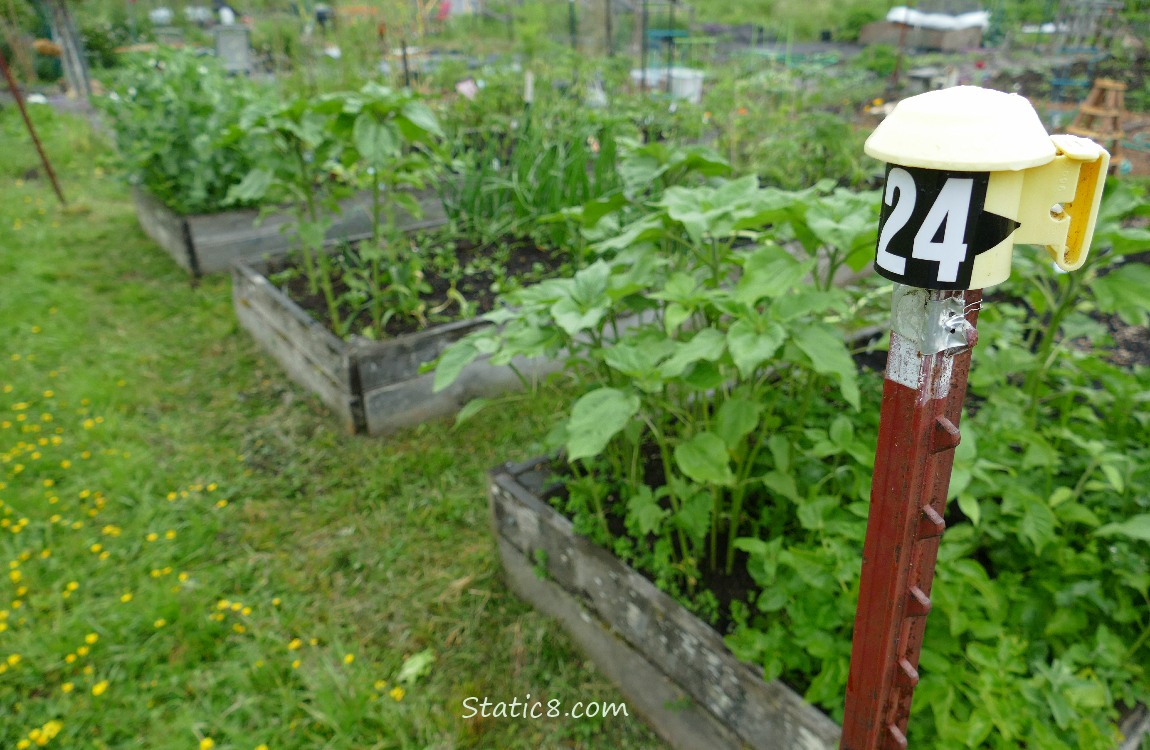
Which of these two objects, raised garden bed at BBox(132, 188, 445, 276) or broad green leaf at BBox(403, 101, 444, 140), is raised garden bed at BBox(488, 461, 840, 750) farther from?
raised garden bed at BBox(132, 188, 445, 276)

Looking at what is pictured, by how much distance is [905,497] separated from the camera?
0.80m

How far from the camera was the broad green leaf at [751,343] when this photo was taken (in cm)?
127

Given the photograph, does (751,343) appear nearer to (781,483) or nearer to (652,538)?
(781,483)

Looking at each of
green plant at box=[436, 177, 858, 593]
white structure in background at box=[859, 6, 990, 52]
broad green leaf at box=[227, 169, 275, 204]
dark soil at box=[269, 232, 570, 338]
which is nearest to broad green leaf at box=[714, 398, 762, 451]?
green plant at box=[436, 177, 858, 593]

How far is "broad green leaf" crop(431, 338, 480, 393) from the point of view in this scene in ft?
5.45

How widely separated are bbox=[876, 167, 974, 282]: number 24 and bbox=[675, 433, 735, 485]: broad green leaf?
0.81 meters

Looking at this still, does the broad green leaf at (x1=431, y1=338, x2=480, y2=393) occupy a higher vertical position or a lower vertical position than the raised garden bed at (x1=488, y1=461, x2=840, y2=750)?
higher

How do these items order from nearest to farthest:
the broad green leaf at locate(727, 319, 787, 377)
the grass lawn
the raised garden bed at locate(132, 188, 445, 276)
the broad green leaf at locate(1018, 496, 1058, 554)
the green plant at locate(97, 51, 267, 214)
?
1. the broad green leaf at locate(727, 319, 787, 377)
2. the broad green leaf at locate(1018, 496, 1058, 554)
3. the grass lawn
4. the green plant at locate(97, 51, 267, 214)
5. the raised garden bed at locate(132, 188, 445, 276)

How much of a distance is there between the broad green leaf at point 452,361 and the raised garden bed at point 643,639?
0.47m

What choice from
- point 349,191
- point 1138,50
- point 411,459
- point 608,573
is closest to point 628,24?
point 1138,50

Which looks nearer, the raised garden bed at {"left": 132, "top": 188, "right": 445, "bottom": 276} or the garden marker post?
the garden marker post

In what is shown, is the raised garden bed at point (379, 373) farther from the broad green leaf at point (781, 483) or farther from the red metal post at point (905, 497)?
the red metal post at point (905, 497)

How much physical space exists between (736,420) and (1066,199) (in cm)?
93

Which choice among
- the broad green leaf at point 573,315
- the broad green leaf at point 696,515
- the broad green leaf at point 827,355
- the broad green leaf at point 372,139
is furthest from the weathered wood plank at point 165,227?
the broad green leaf at point 827,355
